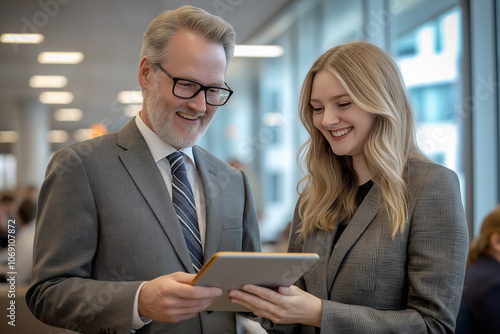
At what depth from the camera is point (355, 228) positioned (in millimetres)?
1765

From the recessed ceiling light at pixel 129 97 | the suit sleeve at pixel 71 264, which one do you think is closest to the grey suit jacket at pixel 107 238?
the suit sleeve at pixel 71 264

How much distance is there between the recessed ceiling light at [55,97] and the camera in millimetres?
5492

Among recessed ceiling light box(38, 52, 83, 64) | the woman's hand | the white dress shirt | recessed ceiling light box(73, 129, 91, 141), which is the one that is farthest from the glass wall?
the woman's hand

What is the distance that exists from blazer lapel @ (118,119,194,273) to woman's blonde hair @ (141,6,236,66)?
0.31 m

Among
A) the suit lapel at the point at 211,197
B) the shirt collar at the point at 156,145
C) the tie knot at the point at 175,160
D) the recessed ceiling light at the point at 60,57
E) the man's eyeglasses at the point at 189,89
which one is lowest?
the suit lapel at the point at 211,197

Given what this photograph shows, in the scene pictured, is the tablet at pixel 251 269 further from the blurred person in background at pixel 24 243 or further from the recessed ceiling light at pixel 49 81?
the recessed ceiling light at pixel 49 81

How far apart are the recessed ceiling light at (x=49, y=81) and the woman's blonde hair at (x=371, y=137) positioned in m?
4.18

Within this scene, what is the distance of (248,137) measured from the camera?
642cm

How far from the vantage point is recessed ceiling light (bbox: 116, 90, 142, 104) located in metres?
5.66

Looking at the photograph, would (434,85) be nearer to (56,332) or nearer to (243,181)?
(243,181)

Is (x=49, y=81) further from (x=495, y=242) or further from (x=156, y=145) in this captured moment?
(x=495, y=242)

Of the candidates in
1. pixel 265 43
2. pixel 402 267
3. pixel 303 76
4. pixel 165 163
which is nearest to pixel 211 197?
pixel 165 163

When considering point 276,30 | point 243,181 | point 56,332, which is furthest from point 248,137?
point 243,181

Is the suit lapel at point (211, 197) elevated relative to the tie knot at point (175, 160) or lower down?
lower down
